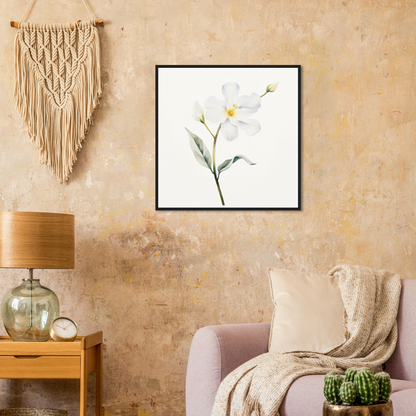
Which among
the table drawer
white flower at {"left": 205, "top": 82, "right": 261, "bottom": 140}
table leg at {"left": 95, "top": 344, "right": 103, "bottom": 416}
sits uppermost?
white flower at {"left": 205, "top": 82, "right": 261, "bottom": 140}

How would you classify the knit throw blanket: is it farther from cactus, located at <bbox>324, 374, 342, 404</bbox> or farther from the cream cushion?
cactus, located at <bbox>324, 374, 342, 404</bbox>

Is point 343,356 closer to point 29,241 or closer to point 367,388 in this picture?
point 367,388

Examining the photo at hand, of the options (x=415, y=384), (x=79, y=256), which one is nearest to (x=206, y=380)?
(x=415, y=384)

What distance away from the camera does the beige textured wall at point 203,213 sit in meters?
2.55

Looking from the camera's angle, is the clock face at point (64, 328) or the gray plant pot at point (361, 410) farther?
the clock face at point (64, 328)

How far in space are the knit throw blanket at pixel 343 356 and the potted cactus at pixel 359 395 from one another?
593 mm

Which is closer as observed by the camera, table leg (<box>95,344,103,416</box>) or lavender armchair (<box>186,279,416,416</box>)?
lavender armchair (<box>186,279,416,416</box>)

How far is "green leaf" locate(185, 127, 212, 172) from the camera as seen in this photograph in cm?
262

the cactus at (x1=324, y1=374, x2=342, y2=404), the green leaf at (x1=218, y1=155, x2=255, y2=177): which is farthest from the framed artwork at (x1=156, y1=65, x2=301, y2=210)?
the cactus at (x1=324, y1=374, x2=342, y2=404)

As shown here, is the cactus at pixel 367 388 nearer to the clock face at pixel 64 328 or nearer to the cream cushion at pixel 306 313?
the cream cushion at pixel 306 313

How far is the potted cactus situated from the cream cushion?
901mm

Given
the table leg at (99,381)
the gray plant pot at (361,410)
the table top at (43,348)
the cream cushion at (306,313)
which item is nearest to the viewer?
the gray plant pot at (361,410)

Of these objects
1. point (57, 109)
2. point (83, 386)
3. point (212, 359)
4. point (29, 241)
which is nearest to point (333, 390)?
point (212, 359)

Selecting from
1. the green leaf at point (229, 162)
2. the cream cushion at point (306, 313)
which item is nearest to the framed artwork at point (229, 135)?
the green leaf at point (229, 162)
